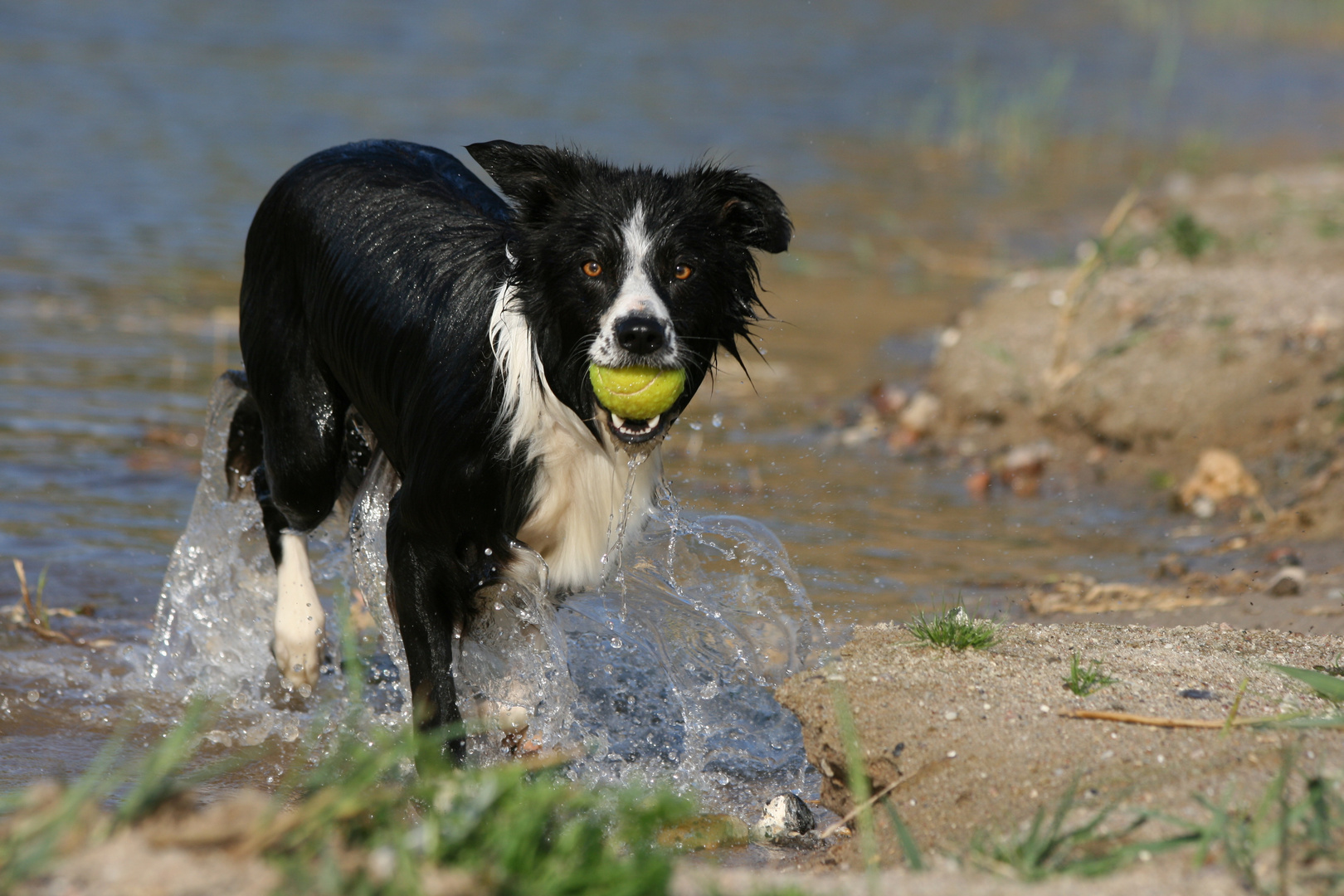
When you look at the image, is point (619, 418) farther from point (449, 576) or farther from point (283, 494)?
point (283, 494)

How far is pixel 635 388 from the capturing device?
3170 millimetres

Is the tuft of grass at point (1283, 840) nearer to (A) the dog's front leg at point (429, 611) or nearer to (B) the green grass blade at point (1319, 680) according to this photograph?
(B) the green grass blade at point (1319, 680)

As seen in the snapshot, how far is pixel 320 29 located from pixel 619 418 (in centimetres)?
1644

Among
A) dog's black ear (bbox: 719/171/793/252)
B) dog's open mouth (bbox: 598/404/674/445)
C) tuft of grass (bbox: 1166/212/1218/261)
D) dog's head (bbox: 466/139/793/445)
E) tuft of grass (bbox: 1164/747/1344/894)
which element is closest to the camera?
tuft of grass (bbox: 1164/747/1344/894)

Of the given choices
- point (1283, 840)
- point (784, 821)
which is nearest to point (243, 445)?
point (784, 821)

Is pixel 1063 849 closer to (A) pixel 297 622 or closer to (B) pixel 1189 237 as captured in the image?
(A) pixel 297 622

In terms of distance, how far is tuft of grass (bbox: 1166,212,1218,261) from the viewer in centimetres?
770

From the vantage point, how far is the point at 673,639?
161 inches

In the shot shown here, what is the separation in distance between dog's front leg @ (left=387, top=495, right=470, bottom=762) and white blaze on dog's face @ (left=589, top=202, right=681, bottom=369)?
0.74 meters

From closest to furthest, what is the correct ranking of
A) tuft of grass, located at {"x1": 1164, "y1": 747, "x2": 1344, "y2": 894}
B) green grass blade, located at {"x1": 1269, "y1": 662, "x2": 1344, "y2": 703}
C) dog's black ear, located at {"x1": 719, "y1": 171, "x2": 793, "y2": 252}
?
tuft of grass, located at {"x1": 1164, "y1": 747, "x2": 1344, "y2": 894} → green grass blade, located at {"x1": 1269, "y1": 662, "x2": 1344, "y2": 703} → dog's black ear, located at {"x1": 719, "y1": 171, "x2": 793, "y2": 252}

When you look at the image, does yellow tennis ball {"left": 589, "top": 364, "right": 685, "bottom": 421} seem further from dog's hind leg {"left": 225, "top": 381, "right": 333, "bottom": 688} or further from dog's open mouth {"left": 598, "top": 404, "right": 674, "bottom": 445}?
dog's hind leg {"left": 225, "top": 381, "right": 333, "bottom": 688}

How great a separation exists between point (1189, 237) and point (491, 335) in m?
5.52

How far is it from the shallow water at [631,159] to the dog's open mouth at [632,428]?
3.08 ft

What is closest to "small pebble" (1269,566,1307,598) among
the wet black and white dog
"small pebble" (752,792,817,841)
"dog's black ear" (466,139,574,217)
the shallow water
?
the shallow water
